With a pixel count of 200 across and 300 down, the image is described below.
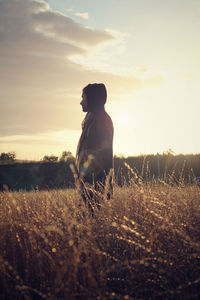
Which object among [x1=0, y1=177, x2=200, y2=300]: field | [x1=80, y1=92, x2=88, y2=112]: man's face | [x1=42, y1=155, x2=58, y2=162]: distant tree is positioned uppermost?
[x1=80, y1=92, x2=88, y2=112]: man's face

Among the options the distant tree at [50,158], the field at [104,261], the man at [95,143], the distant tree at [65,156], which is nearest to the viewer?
the field at [104,261]

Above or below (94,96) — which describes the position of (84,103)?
below

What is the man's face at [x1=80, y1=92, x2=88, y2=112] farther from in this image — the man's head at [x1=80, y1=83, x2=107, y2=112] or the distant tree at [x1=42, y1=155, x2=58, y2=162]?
the distant tree at [x1=42, y1=155, x2=58, y2=162]

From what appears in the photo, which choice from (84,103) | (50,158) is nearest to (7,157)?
(50,158)

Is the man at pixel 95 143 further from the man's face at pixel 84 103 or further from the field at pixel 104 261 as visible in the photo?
the field at pixel 104 261

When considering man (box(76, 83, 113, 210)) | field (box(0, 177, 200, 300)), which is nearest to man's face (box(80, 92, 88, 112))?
man (box(76, 83, 113, 210))

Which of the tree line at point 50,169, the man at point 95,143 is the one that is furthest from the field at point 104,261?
the tree line at point 50,169

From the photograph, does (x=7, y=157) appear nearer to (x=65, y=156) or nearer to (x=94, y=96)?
(x=65, y=156)

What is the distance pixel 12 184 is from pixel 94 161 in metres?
14.2

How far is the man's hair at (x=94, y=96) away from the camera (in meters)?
5.21

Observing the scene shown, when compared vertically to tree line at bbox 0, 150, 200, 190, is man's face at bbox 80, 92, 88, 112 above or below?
above

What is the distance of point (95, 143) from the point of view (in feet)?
16.2

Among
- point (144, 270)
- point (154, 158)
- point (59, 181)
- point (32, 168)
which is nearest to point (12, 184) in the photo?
point (32, 168)

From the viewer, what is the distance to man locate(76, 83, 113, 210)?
491 centimetres
